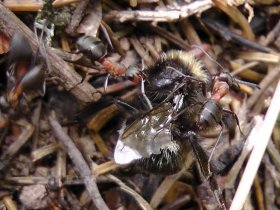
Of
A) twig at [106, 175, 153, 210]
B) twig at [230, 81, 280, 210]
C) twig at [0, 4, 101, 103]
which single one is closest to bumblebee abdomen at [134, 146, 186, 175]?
twig at [106, 175, 153, 210]

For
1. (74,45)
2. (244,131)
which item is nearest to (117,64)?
(74,45)

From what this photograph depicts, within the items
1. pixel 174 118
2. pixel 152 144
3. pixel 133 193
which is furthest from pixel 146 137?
pixel 133 193

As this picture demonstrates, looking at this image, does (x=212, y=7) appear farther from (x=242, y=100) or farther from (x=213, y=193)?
(x=213, y=193)

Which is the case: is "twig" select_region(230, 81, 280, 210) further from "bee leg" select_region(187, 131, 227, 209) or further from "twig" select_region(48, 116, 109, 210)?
"twig" select_region(48, 116, 109, 210)

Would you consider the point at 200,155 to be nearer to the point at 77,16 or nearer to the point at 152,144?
the point at 152,144

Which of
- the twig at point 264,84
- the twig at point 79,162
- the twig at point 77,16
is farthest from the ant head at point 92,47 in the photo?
the twig at point 264,84
